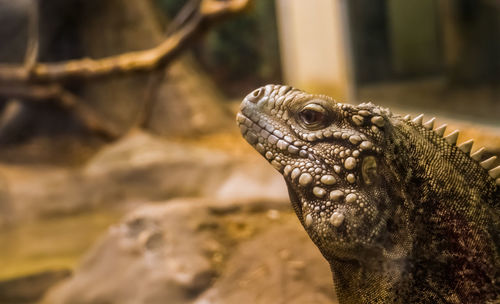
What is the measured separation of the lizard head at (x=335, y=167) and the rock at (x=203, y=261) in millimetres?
1093

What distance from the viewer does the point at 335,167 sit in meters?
2.32

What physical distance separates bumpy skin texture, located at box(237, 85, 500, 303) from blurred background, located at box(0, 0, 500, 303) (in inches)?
42.8

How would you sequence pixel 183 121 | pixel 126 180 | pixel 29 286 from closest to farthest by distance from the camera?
pixel 29 286
pixel 126 180
pixel 183 121

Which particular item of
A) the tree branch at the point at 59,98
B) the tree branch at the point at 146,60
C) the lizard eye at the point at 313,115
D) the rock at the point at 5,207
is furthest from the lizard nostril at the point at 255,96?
the tree branch at the point at 59,98

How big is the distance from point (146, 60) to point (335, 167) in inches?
233

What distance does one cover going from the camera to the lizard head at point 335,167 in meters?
2.25

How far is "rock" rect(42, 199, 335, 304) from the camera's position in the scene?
3572 millimetres

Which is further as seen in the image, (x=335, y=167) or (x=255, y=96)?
(x=255, y=96)

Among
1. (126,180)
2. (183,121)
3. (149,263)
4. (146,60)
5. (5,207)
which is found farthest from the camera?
(183,121)

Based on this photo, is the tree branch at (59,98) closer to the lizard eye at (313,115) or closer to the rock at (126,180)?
the rock at (126,180)

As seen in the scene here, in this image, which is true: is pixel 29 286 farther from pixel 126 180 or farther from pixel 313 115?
pixel 313 115

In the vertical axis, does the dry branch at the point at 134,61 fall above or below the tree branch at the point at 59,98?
above

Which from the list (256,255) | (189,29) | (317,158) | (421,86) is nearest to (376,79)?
(421,86)

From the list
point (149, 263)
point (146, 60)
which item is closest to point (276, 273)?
point (149, 263)
